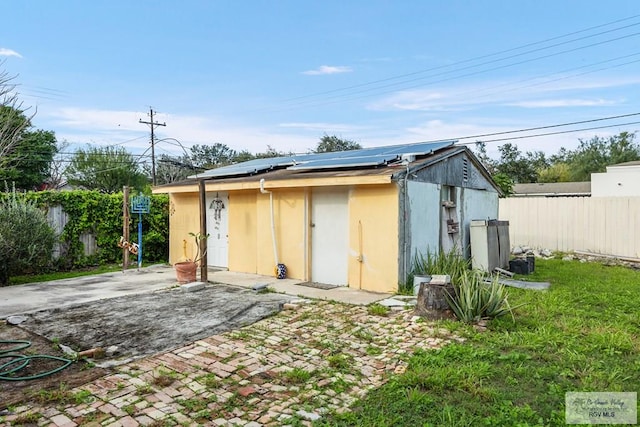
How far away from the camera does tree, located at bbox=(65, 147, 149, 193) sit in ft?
89.5

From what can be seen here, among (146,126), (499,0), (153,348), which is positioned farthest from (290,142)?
(153,348)

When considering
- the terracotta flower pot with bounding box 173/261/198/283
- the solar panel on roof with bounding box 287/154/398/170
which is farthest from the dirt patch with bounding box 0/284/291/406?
the solar panel on roof with bounding box 287/154/398/170

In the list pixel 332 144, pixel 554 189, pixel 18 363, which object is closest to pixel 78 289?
pixel 18 363

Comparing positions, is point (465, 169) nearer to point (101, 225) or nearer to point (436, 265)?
point (436, 265)

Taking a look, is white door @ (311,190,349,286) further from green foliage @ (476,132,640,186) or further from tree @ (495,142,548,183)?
tree @ (495,142,548,183)

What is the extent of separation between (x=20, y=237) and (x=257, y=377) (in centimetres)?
683

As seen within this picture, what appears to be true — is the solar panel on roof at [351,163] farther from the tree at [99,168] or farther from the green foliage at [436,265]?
the tree at [99,168]

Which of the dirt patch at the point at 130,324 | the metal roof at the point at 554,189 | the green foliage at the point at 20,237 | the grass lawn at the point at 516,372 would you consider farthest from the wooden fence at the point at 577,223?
the green foliage at the point at 20,237

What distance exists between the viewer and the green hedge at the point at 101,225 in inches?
398

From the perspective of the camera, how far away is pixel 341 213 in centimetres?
771

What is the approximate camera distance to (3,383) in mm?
3492

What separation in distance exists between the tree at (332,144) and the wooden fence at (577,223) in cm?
1970

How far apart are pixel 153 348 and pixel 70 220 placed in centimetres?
755

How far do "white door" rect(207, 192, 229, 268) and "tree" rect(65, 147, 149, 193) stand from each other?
2031 centimetres
